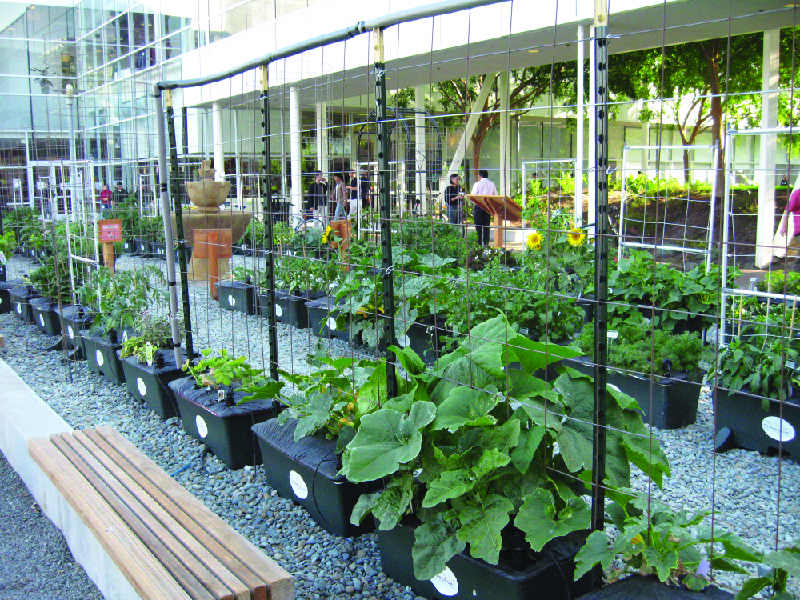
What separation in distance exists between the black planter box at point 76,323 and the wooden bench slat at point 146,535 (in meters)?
3.09

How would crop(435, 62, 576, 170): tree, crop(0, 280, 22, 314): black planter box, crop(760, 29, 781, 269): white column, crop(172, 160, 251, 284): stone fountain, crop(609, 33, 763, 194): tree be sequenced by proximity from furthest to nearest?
crop(435, 62, 576, 170): tree → crop(609, 33, 763, 194): tree → crop(760, 29, 781, 269): white column → crop(0, 280, 22, 314): black planter box → crop(172, 160, 251, 284): stone fountain

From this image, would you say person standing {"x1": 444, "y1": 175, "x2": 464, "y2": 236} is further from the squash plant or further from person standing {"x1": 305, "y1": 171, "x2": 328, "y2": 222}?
the squash plant

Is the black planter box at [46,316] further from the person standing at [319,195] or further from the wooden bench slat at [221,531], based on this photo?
the wooden bench slat at [221,531]

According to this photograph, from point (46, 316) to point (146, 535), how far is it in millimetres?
5797

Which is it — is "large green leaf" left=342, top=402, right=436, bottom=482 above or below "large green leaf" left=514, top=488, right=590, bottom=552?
above

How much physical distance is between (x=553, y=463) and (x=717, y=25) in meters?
9.23

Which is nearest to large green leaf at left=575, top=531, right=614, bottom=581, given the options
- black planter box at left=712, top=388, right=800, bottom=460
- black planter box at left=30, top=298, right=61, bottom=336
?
black planter box at left=712, top=388, right=800, bottom=460

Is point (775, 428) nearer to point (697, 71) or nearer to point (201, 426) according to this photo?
point (201, 426)

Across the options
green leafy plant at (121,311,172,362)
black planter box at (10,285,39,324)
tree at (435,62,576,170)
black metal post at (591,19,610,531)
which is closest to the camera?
black metal post at (591,19,610,531)

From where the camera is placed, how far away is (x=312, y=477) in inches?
127

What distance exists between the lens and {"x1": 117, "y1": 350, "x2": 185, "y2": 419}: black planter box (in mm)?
4867

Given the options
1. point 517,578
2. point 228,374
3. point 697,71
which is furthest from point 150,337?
point 697,71

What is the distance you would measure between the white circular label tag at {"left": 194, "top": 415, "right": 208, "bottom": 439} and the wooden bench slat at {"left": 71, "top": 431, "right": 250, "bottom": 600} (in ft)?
2.03

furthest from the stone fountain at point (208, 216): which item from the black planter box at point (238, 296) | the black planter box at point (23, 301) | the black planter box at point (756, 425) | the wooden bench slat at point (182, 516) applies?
the black planter box at point (756, 425)
